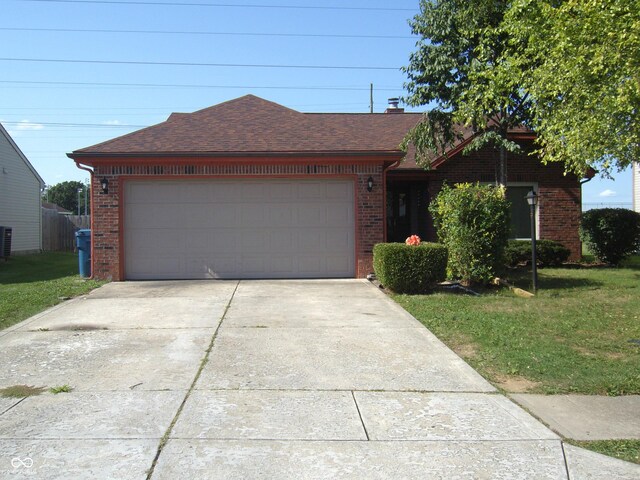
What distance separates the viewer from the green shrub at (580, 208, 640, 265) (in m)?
15.9

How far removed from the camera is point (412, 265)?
35.1ft

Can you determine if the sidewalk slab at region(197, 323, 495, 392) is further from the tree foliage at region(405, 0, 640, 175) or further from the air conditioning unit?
the air conditioning unit

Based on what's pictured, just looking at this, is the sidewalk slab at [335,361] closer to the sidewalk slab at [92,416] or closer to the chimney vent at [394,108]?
the sidewalk slab at [92,416]

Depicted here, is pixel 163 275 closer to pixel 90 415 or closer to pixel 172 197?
pixel 172 197

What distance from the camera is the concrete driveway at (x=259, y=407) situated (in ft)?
12.8

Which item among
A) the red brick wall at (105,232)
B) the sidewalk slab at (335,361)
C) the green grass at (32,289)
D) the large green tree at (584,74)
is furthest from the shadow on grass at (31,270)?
the large green tree at (584,74)

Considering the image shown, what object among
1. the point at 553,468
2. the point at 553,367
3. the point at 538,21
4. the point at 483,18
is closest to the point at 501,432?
the point at 553,468

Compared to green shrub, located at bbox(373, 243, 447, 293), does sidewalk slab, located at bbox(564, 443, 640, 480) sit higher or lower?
lower

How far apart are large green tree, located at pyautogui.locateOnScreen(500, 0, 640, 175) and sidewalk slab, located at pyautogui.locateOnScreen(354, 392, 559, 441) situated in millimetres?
5988

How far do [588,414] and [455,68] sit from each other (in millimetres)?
11260

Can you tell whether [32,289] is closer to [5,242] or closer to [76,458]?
[76,458]

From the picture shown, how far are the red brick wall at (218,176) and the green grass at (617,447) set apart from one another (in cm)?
880

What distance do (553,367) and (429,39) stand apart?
424 inches

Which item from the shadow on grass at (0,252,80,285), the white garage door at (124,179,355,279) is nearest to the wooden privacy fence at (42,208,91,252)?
the shadow on grass at (0,252,80,285)
